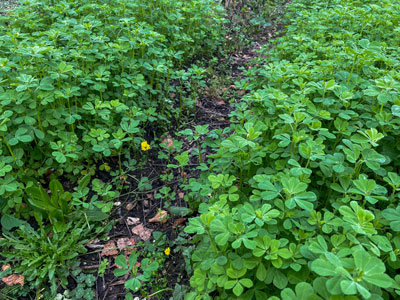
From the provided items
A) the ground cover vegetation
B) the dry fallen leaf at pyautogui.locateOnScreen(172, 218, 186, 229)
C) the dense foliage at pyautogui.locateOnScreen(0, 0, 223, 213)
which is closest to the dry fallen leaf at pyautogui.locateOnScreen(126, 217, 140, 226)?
the ground cover vegetation

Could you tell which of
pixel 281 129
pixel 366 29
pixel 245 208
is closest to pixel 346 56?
pixel 281 129

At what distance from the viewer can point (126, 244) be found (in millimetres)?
2643

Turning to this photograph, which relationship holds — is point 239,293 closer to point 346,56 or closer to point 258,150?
point 258,150

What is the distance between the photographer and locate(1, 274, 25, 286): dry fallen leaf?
2.26 metres

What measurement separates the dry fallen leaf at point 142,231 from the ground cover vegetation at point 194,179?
0.01 meters

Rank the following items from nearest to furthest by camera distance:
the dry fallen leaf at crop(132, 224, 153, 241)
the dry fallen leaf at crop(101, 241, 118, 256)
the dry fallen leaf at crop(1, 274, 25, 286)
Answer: the dry fallen leaf at crop(1, 274, 25, 286)
the dry fallen leaf at crop(101, 241, 118, 256)
the dry fallen leaf at crop(132, 224, 153, 241)

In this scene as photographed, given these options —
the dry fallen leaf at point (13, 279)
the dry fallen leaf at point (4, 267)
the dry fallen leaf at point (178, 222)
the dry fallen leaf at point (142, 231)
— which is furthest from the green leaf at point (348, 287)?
the dry fallen leaf at point (4, 267)

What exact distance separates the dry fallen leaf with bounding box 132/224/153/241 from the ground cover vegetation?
14 millimetres

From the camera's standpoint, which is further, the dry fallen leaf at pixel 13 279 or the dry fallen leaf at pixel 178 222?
the dry fallen leaf at pixel 178 222

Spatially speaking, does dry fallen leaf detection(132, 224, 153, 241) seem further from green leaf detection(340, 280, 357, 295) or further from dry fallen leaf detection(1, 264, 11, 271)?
green leaf detection(340, 280, 357, 295)

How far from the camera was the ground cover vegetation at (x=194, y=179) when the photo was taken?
62.1 inches

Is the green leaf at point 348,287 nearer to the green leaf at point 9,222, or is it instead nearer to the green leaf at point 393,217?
the green leaf at point 393,217

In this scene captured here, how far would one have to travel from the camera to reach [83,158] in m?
3.09

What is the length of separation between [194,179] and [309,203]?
1071 millimetres
